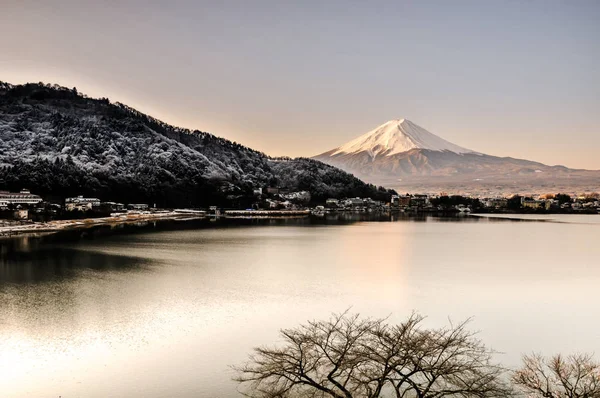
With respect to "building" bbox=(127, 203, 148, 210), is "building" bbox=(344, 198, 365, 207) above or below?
below

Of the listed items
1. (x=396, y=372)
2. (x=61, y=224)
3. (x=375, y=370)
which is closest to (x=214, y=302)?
(x=375, y=370)

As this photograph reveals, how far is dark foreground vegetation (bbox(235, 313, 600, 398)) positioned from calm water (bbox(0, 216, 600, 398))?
1.88ft

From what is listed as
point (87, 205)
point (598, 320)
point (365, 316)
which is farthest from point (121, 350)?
point (87, 205)

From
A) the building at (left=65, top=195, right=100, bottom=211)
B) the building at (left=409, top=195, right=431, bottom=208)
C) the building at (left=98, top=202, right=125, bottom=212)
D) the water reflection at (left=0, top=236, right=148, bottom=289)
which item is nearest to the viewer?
the water reflection at (left=0, top=236, right=148, bottom=289)

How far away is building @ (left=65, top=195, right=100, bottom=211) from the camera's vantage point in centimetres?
3109

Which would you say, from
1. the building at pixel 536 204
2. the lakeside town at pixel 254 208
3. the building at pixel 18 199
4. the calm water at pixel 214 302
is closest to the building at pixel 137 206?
the lakeside town at pixel 254 208

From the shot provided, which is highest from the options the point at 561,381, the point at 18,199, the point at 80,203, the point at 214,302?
the point at 18,199

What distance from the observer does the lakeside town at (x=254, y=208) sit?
979 inches

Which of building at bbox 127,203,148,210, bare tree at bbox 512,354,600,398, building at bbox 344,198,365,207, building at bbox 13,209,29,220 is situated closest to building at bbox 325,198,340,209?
building at bbox 344,198,365,207

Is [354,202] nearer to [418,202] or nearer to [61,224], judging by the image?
[418,202]

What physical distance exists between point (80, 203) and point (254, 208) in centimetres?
2104

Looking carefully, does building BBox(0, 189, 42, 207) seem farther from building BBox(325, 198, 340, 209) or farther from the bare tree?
building BBox(325, 198, 340, 209)

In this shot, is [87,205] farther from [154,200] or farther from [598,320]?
[598,320]

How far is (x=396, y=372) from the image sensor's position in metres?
3.97
